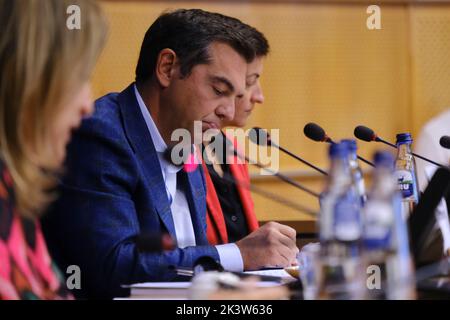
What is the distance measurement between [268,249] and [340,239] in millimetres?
788

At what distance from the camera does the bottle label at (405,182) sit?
1.90 meters

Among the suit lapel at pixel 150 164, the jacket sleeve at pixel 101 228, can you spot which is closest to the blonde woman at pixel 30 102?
the jacket sleeve at pixel 101 228

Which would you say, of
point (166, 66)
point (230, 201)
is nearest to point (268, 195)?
point (166, 66)

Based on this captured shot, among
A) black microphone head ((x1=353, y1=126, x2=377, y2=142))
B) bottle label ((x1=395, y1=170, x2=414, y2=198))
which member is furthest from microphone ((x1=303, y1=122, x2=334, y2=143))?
bottle label ((x1=395, y1=170, x2=414, y2=198))

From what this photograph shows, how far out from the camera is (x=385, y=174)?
97 centimetres

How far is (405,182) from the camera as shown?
1.92 m

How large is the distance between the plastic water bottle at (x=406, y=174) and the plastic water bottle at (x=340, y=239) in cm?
79

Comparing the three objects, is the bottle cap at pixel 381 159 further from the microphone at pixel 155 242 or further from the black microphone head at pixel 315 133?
the black microphone head at pixel 315 133

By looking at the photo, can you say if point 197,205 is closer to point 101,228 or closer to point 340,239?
point 101,228

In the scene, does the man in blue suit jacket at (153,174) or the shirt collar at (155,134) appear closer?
the man in blue suit jacket at (153,174)

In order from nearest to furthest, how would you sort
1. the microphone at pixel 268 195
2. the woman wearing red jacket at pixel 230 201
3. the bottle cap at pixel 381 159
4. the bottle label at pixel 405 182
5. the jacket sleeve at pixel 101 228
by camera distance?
the bottle cap at pixel 381 159 → the microphone at pixel 268 195 → the jacket sleeve at pixel 101 228 → the bottle label at pixel 405 182 → the woman wearing red jacket at pixel 230 201

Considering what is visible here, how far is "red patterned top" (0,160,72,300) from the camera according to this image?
1117 millimetres
